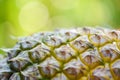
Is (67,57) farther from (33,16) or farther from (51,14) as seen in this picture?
(51,14)

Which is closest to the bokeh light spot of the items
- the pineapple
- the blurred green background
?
the blurred green background

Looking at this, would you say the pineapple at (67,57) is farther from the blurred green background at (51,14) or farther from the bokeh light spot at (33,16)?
the bokeh light spot at (33,16)

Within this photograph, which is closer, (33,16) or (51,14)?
(33,16)

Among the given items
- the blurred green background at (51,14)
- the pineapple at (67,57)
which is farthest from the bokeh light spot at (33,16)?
the pineapple at (67,57)

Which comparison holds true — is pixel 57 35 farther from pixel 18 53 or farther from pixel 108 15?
pixel 108 15

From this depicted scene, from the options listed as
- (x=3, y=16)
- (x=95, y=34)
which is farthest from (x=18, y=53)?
(x=3, y=16)

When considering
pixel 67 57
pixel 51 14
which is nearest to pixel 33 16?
pixel 51 14

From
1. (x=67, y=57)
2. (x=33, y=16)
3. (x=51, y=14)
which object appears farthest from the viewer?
(x=51, y=14)
